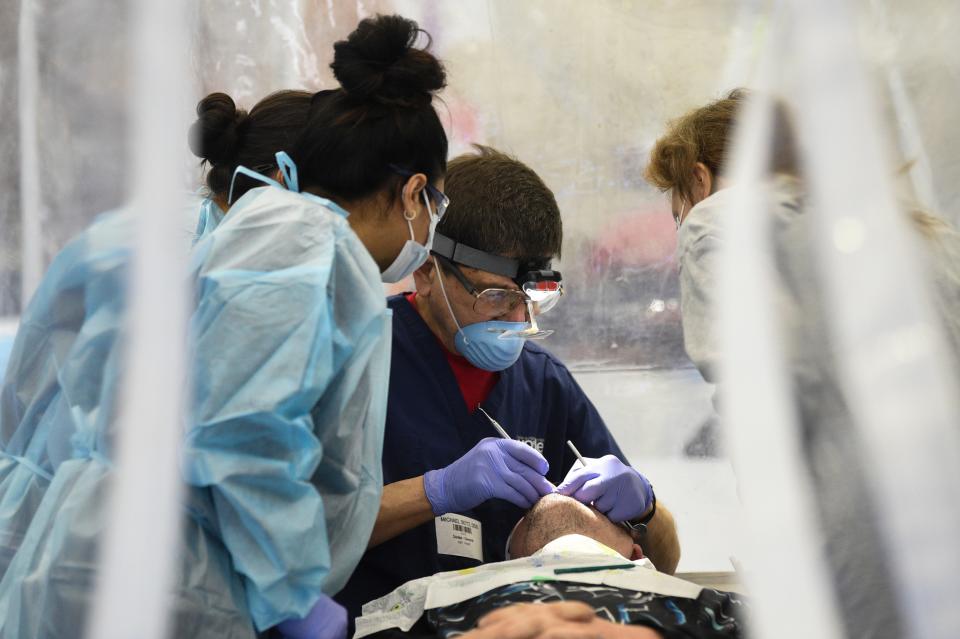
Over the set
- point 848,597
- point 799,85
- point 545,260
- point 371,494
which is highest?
point 799,85

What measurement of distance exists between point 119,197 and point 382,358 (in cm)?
58

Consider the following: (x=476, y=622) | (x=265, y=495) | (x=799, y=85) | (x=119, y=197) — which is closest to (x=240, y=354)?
(x=265, y=495)

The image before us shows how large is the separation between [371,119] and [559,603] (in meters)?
0.92

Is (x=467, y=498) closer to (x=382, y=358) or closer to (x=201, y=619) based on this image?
(x=382, y=358)

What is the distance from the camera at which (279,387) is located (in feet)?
4.20

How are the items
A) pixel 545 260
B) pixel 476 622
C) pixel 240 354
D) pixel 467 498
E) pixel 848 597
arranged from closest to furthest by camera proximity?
pixel 848 597
pixel 240 354
pixel 476 622
pixel 467 498
pixel 545 260

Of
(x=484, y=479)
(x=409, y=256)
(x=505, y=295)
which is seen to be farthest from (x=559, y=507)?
(x=409, y=256)

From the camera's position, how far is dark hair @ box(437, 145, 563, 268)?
7.13 feet

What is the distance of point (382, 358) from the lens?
4.95ft

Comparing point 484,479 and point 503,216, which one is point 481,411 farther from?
point 503,216

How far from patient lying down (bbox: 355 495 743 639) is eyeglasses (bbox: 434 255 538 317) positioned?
61 centimetres

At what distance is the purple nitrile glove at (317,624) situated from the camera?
4.68 ft

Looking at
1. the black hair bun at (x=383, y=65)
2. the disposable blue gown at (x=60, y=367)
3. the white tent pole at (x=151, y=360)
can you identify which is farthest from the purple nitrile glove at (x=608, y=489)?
the white tent pole at (x=151, y=360)

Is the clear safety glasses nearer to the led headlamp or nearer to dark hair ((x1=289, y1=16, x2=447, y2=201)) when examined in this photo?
the led headlamp
